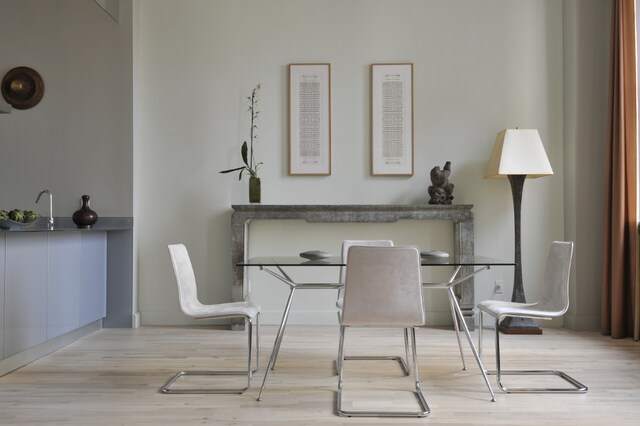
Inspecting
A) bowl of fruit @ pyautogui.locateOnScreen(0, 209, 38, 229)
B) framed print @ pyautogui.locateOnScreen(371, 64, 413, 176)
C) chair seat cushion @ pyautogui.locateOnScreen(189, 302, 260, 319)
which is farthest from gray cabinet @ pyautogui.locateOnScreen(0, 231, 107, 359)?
framed print @ pyautogui.locateOnScreen(371, 64, 413, 176)

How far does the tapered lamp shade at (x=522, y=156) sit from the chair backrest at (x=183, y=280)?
2.52 meters

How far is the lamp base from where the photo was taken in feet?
14.6

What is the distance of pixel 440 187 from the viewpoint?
15.3 feet

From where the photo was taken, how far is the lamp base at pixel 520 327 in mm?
4457

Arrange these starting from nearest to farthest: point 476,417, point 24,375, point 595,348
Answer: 1. point 476,417
2. point 24,375
3. point 595,348

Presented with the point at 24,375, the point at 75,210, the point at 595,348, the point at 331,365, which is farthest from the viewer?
the point at 75,210

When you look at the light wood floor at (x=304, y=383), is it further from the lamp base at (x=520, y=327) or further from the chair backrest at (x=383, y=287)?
the chair backrest at (x=383, y=287)

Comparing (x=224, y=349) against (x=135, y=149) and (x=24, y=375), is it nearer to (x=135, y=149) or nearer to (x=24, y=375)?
(x=24, y=375)

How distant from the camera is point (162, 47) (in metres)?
4.98

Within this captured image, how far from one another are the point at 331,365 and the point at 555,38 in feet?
11.4

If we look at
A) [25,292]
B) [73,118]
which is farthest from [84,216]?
[25,292]

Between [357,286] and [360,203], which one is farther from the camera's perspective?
[360,203]

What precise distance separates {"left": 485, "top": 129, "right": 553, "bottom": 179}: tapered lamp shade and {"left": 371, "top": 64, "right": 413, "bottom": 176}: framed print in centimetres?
83

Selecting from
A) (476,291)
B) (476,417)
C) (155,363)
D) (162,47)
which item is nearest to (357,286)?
(476,417)
